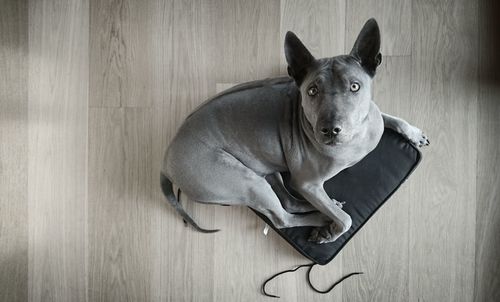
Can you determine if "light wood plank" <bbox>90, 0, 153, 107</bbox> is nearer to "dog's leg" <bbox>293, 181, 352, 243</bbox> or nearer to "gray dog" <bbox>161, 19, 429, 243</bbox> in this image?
"gray dog" <bbox>161, 19, 429, 243</bbox>

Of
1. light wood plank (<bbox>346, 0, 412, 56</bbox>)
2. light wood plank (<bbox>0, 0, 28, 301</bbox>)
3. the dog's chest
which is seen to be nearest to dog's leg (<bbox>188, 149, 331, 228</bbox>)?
the dog's chest

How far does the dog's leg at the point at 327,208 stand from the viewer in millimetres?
1432

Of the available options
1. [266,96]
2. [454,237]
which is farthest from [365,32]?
[454,237]

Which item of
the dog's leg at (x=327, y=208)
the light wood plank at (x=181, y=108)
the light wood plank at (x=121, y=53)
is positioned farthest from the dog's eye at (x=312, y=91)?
the light wood plank at (x=121, y=53)

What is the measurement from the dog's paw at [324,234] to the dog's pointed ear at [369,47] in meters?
0.69

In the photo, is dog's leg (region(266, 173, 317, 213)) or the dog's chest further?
dog's leg (region(266, 173, 317, 213))

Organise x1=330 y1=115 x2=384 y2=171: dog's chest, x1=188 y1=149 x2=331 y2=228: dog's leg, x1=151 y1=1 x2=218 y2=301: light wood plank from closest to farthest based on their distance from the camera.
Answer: x1=330 y1=115 x2=384 y2=171: dog's chest → x1=188 y1=149 x2=331 y2=228: dog's leg → x1=151 y1=1 x2=218 y2=301: light wood plank

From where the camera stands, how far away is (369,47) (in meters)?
1.16

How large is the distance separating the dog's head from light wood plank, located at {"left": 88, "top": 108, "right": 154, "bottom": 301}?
0.97 metres

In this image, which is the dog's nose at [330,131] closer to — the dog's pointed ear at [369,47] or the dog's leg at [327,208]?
the dog's pointed ear at [369,47]

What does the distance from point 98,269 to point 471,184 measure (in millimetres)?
1833

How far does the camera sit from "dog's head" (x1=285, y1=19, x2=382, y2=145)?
3.59 feet

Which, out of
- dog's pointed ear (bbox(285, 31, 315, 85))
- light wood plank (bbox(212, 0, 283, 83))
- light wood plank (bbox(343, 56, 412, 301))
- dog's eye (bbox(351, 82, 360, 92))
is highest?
light wood plank (bbox(212, 0, 283, 83))

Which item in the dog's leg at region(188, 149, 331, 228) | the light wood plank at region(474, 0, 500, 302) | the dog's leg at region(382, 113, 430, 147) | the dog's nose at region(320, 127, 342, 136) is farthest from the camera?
the light wood plank at region(474, 0, 500, 302)
